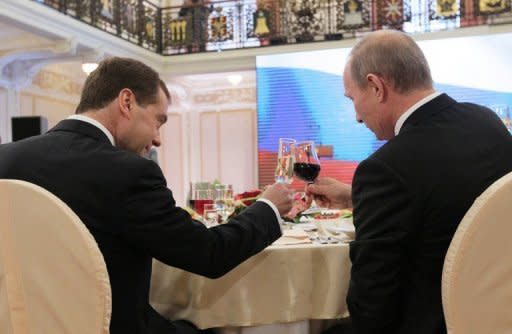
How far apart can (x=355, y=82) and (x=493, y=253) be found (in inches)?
23.9

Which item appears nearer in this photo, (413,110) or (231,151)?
(413,110)

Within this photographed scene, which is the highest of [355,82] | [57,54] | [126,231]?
[57,54]

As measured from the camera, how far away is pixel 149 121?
1.46 meters

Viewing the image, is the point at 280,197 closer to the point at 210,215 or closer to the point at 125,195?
the point at 125,195

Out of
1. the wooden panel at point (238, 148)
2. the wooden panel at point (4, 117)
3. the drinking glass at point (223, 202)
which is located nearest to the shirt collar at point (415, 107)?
the drinking glass at point (223, 202)

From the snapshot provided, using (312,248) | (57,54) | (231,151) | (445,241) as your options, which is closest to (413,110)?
(445,241)

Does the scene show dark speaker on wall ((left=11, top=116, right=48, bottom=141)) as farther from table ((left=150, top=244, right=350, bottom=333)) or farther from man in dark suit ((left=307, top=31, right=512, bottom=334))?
man in dark suit ((left=307, top=31, right=512, bottom=334))

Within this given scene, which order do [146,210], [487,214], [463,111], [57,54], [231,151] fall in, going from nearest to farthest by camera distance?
1. [487,214]
2. [146,210]
3. [463,111]
4. [57,54]
5. [231,151]

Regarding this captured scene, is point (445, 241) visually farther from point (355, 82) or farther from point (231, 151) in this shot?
point (231, 151)

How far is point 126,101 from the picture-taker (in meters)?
1.40

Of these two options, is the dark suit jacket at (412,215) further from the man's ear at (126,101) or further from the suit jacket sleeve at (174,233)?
the man's ear at (126,101)

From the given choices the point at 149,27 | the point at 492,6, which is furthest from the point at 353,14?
the point at 149,27

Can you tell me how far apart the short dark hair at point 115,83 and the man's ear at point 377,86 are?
2.02 ft

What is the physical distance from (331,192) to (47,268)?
3.56ft
